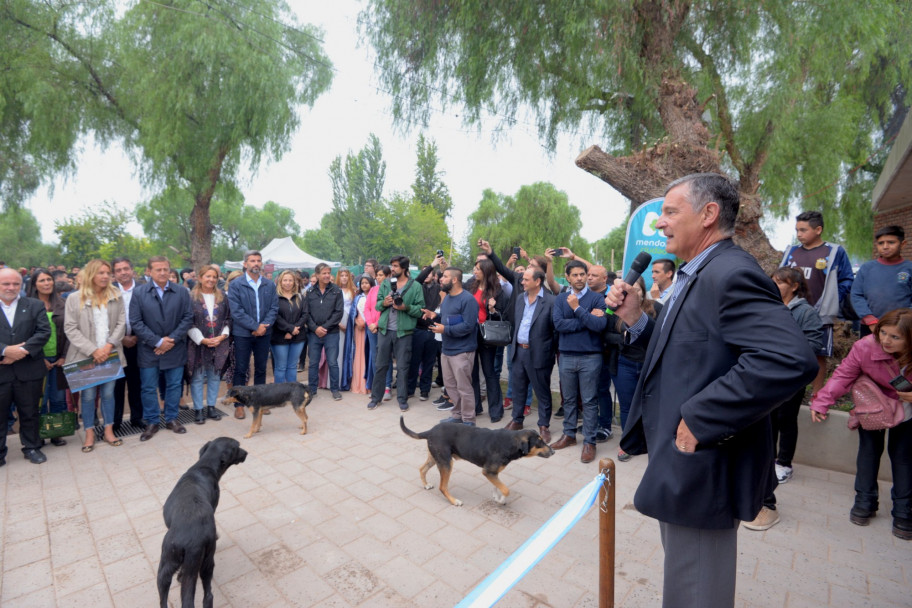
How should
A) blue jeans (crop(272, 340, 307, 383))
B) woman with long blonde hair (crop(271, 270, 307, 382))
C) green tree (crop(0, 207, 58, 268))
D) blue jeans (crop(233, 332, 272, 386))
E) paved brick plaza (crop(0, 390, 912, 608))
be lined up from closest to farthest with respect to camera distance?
paved brick plaza (crop(0, 390, 912, 608))
blue jeans (crop(233, 332, 272, 386))
woman with long blonde hair (crop(271, 270, 307, 382))
blue jeans (crop(272, 340, 307, 383))
green tree (crop(0, 207, 58, 268))

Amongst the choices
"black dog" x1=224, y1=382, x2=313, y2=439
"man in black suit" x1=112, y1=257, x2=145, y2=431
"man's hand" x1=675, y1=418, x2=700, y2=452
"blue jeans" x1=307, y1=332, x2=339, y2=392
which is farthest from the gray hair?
"blue jeans" x1=307, y1=332, x2=339, y2=392

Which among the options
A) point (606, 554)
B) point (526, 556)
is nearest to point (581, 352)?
point (606, 554)

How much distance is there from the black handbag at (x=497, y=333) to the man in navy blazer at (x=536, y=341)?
0.81ft

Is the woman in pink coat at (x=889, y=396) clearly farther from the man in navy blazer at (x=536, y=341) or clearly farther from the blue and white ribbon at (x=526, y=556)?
the blue and white ribbon at (x=526, y=556)

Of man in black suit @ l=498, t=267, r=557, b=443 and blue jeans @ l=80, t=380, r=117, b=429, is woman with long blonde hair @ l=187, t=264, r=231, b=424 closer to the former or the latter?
blue jeans @ l=80, t=380, r=117, b=429

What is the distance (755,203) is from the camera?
7.02 metres

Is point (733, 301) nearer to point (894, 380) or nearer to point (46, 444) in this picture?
point (894, 380)

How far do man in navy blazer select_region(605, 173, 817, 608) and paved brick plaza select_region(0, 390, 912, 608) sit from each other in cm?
141

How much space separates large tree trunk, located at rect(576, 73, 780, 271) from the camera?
22.3 feet

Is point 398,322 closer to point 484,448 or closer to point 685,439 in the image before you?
point 484,448

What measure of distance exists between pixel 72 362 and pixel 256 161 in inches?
500

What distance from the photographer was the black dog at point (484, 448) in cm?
389

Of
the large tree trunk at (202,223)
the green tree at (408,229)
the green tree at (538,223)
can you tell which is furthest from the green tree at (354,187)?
the large tree trunk at (202,223)

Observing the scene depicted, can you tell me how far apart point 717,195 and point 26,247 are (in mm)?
66981
